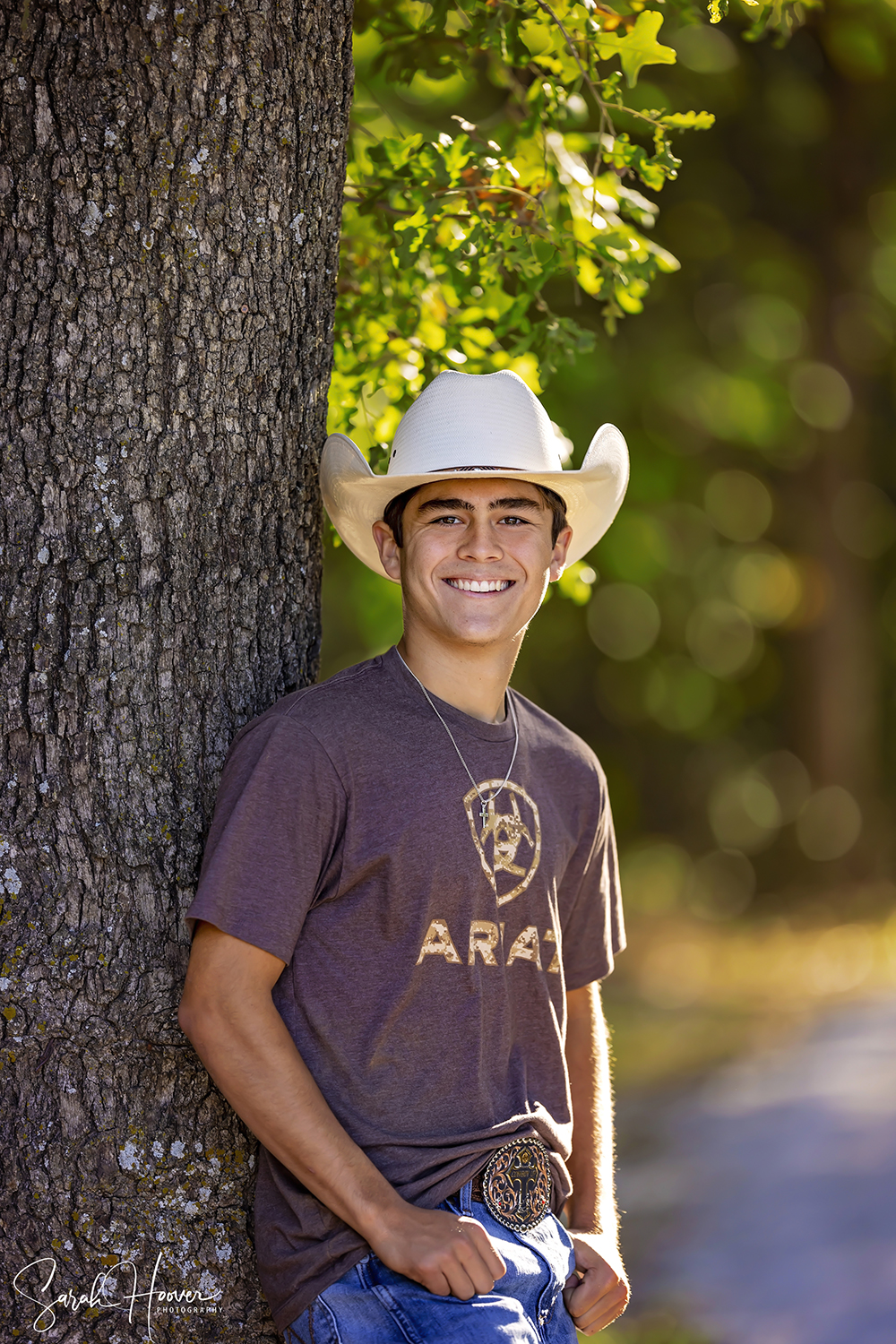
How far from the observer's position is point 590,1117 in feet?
9.07

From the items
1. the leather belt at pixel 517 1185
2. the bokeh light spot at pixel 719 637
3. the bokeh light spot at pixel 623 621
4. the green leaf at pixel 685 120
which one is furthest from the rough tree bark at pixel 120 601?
the bokeh light spot at pixel 719 637

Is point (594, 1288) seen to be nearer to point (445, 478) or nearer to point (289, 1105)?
point (289, 1105)

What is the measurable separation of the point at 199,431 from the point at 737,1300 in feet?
14.3

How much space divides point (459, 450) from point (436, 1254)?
1.52 metres

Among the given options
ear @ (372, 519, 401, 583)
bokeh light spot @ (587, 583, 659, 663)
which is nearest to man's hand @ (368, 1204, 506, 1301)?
ear @ (372, 519, 401, 583)

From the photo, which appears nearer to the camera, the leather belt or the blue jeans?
the blue jeans

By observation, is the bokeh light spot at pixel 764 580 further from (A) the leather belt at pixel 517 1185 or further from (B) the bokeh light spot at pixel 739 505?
(A) the leather belt at pixel 517 1185

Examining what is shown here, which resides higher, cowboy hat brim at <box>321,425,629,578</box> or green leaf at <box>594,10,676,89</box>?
green leaf at <box>594,10,676,89</box>

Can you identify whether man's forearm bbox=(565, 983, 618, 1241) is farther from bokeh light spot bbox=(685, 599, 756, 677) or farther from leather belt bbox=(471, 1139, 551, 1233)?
bokeh light spot bbox=(685, 599, 756, 677)

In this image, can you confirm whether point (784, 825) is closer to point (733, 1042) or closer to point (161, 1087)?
point (733, 1042)

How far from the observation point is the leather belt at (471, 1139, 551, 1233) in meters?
2.31

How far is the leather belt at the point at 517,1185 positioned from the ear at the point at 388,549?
1.20 metres

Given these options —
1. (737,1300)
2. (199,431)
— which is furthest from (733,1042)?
(199,431)

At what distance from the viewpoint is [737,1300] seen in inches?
202
